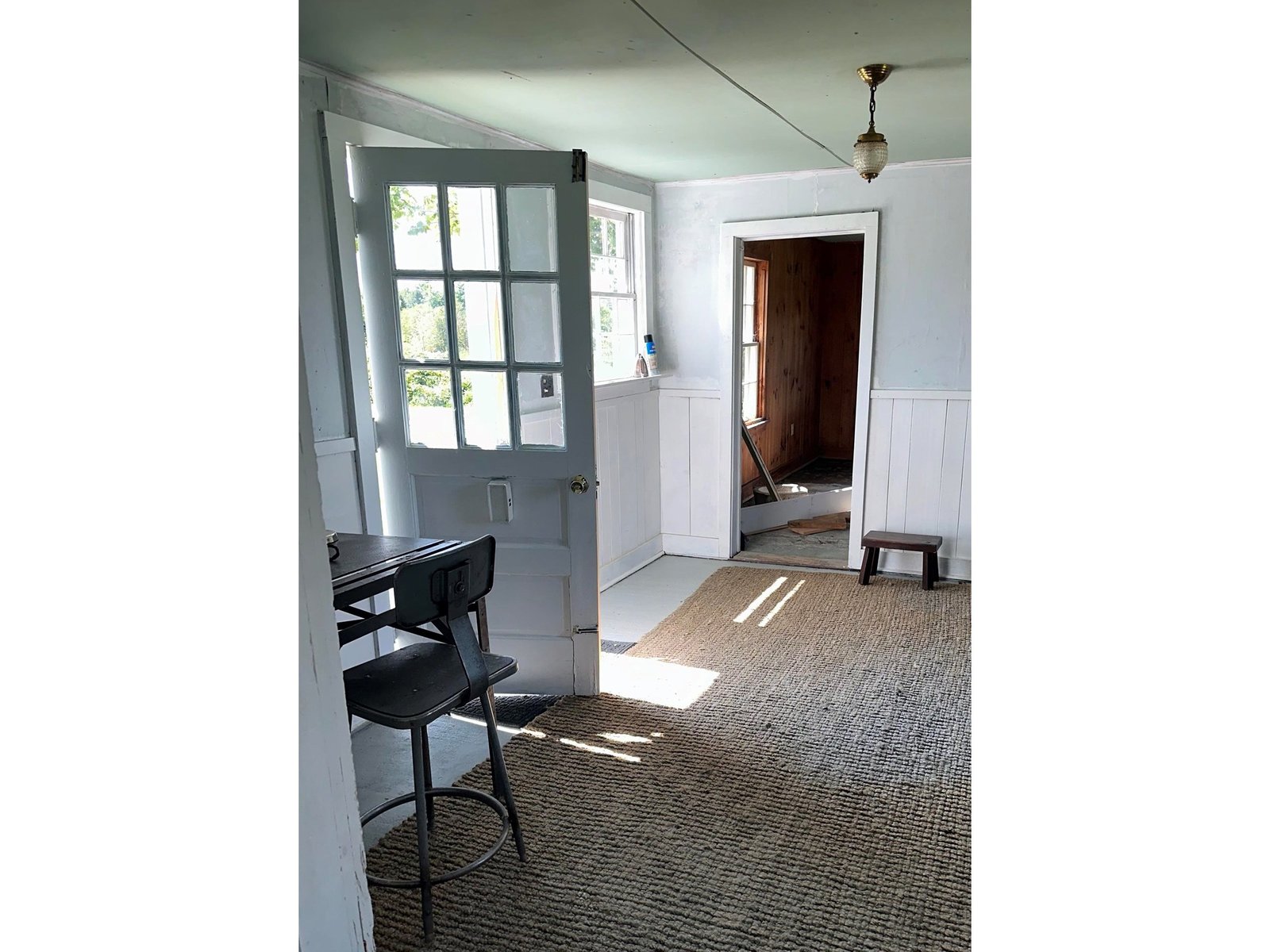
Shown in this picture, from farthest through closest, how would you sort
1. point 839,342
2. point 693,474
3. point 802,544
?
point 839,342 → point 802,544 → point 693,474

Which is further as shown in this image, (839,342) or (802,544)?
(839,342)

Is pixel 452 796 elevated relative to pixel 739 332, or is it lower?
lower

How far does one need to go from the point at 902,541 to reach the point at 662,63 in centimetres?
301

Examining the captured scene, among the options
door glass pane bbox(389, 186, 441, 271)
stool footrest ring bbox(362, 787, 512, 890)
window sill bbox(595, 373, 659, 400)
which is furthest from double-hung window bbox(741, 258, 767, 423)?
stool footrest ring bbox(362, 787, 512, 890)

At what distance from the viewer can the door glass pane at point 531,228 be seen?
2.88m

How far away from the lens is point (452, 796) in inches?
94.1

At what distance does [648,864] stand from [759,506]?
3.75 m

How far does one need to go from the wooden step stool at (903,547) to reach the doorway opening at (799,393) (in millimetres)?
283

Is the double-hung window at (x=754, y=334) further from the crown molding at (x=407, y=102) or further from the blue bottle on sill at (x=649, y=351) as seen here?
the crown molding at (x=407, y=102)

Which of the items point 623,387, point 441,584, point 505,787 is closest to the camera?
point 441,584

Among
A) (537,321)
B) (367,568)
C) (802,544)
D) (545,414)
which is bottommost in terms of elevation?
(802,544)

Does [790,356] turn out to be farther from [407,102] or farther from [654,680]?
[407,102]

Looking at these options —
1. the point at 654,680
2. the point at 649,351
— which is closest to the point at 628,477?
the point at 649,351
